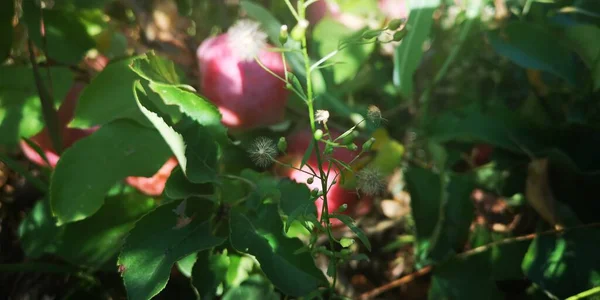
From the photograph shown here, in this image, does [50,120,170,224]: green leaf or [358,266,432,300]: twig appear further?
[358,266,432,300]: twig

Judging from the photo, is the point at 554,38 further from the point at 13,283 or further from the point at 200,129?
the point at 13,283

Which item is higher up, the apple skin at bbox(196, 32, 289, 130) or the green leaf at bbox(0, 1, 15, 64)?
the green leaf at bbox(0, 1, 15, 64)

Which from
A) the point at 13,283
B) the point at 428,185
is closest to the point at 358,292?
the point at 428,185

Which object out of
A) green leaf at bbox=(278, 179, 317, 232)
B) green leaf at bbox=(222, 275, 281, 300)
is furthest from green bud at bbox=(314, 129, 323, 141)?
green leaf at bbox=(222, 275, 281, 300)

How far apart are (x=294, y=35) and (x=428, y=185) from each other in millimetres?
343

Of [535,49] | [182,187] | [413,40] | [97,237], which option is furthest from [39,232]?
[535,49]

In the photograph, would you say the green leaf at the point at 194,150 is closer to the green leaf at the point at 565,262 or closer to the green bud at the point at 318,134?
the green bud at the point at 318,134

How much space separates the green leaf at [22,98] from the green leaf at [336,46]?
0.31 metres

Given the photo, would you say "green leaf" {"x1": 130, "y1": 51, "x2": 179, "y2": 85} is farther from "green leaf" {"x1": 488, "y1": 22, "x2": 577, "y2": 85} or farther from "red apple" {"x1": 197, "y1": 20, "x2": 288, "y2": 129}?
"green leaf" {"x1": 488, "y1": 22, "x2": 577, "y2": 85}

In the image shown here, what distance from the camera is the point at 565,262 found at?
56cm

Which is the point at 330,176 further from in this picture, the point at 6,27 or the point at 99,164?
the point at 6,27

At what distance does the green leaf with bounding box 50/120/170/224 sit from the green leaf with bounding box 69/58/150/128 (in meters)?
0.01

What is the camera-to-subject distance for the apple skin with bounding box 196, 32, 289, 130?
0.61 meters

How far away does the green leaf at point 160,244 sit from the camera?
41 centimetres
